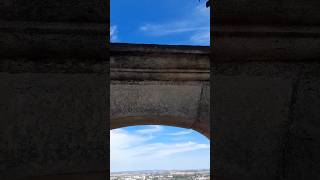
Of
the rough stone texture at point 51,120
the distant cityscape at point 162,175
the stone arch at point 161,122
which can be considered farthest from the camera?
the distant cityscape at point 162,175

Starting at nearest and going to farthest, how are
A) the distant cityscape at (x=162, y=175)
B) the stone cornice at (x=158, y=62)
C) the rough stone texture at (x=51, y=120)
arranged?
the rough stone texture at (x=51, y=120), the stone cornice at (x=158, y=62), the distant cityscape at (x=162, y=175)

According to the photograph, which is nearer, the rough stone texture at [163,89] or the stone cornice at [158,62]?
the stone cornice at [158,62]

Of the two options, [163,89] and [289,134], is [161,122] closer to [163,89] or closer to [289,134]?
[163,89]

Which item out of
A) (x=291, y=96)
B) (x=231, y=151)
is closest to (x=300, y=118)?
(x=291, y=96)

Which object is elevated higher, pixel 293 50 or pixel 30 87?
pixel 293 50

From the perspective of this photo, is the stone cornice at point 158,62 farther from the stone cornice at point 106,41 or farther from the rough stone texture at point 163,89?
the stone cornice at point 106,41

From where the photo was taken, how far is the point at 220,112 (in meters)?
1.74

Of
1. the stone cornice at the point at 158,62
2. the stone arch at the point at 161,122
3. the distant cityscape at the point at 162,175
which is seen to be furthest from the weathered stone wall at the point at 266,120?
the distant cityscape at the point at 162,175

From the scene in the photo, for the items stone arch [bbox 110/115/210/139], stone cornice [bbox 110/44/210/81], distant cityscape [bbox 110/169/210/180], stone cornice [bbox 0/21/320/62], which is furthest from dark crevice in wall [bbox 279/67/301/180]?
distant cityscape [bbox 110/169/210/180]

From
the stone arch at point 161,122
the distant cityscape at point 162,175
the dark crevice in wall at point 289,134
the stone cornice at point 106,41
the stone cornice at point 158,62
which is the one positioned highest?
the stone cornice at point 158,62

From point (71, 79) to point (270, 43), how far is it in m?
0.85

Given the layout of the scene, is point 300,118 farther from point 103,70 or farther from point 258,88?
point 103,70

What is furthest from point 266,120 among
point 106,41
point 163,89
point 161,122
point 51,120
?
point 161,122

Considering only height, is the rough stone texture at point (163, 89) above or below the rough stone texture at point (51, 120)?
above
